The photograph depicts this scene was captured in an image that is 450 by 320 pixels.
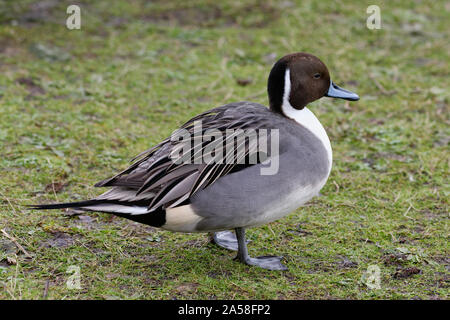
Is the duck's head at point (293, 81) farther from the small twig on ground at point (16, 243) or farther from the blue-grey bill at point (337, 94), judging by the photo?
the small twig on ground at point (16, 243)

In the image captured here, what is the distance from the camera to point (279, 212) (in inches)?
121

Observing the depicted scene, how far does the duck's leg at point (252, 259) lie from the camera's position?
3203 millimetres

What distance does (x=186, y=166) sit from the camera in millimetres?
3035

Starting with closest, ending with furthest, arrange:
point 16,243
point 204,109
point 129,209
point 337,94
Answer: point 129,209 → point 16,243 → point 337,94 → point 204,109

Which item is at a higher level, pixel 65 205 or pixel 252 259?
pixel 65 205

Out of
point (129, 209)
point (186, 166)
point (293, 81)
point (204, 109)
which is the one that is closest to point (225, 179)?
point (186, 166)

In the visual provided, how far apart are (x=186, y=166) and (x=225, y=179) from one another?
0.68 ft

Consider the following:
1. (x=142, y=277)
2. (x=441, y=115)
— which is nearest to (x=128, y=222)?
(x=142, y=277)

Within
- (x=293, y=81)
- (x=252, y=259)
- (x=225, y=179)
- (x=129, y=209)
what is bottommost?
(x=252, y=259)

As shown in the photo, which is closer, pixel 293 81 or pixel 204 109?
pixel 293 81

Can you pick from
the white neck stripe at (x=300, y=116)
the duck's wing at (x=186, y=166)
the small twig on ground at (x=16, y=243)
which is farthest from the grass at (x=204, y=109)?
the white neck stripe at (x=300, y=116)

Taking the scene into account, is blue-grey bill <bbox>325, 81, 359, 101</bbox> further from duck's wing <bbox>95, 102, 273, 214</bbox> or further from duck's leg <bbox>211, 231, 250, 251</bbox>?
duck's leg <bbox>211, 231, 250, 251</bbox>

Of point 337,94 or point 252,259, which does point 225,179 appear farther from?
point 337,94

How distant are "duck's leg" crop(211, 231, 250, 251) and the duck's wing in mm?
607
